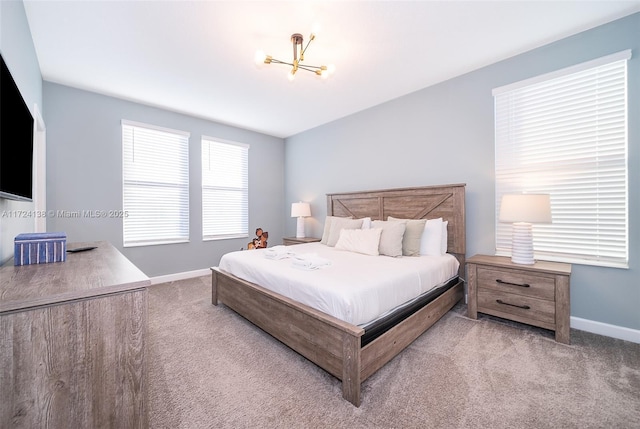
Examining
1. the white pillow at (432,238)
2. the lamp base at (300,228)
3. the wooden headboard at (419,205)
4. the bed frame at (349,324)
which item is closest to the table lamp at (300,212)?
the lamp base at (300,228)

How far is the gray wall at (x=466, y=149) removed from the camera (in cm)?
218

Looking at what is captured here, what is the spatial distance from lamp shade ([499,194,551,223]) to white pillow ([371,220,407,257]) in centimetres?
102

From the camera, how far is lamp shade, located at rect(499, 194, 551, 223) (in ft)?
7.48

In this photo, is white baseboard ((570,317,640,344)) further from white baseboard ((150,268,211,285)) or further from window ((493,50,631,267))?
white baseboard ((150,268,211,285))

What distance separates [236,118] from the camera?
4.42 m

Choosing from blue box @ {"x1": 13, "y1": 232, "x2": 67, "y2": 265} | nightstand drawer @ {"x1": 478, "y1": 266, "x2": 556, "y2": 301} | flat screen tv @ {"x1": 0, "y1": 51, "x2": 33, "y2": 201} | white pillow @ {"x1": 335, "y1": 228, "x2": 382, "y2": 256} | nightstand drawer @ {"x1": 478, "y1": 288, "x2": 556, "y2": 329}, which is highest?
flat screen tv @ {"x1": 0, "y1": 51, "x2": 33, "y2": 201}

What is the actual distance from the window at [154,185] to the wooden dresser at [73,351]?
9.72ft

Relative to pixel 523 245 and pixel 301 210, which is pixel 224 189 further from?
pixel 523 245

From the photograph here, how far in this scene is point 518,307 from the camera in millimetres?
2344

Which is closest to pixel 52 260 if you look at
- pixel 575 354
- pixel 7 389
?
pixel 7 389

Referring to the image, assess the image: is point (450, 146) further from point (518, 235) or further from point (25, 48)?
point (25, 48)

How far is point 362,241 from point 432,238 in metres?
0.81

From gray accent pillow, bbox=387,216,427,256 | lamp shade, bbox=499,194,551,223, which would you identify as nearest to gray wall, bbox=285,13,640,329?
lamp shade, bbox=499,194,551,223
